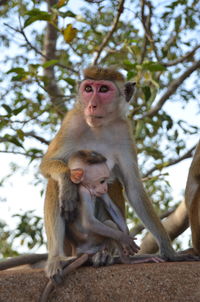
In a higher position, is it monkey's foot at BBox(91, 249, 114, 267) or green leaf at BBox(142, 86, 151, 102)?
green leaf at BBox(142, 86, 151, 102)

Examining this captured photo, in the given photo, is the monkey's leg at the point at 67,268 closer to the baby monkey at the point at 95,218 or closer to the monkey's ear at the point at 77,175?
the baby monkey at the point at 95,218

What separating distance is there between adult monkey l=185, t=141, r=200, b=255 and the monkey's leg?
106 centimetres

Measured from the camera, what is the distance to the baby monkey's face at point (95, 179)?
13.5ft

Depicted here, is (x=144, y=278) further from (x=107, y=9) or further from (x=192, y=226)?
(x=107, y=9)

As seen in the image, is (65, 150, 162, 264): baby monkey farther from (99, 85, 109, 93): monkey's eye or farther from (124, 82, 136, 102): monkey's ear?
(124, 82, 136, 102): monkey's ear

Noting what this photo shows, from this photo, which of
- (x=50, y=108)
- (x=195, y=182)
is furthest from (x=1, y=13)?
(x=195, y=182)

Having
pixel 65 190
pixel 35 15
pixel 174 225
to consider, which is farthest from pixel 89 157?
pixel 174 225

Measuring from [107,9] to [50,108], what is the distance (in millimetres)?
1620

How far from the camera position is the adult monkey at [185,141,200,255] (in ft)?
14.9

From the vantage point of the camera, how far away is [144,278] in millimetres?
3555

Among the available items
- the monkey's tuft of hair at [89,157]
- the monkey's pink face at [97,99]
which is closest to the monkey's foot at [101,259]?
→ the monkey's tuft of hair at [89,157]

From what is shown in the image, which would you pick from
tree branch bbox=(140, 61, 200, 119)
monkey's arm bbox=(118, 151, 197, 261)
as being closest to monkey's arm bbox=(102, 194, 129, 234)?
monkey's arm bbox=(118, 151, 197, 261)

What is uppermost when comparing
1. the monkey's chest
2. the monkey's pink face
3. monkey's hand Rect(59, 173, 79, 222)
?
the monkey's pink face

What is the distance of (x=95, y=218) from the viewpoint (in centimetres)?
403
